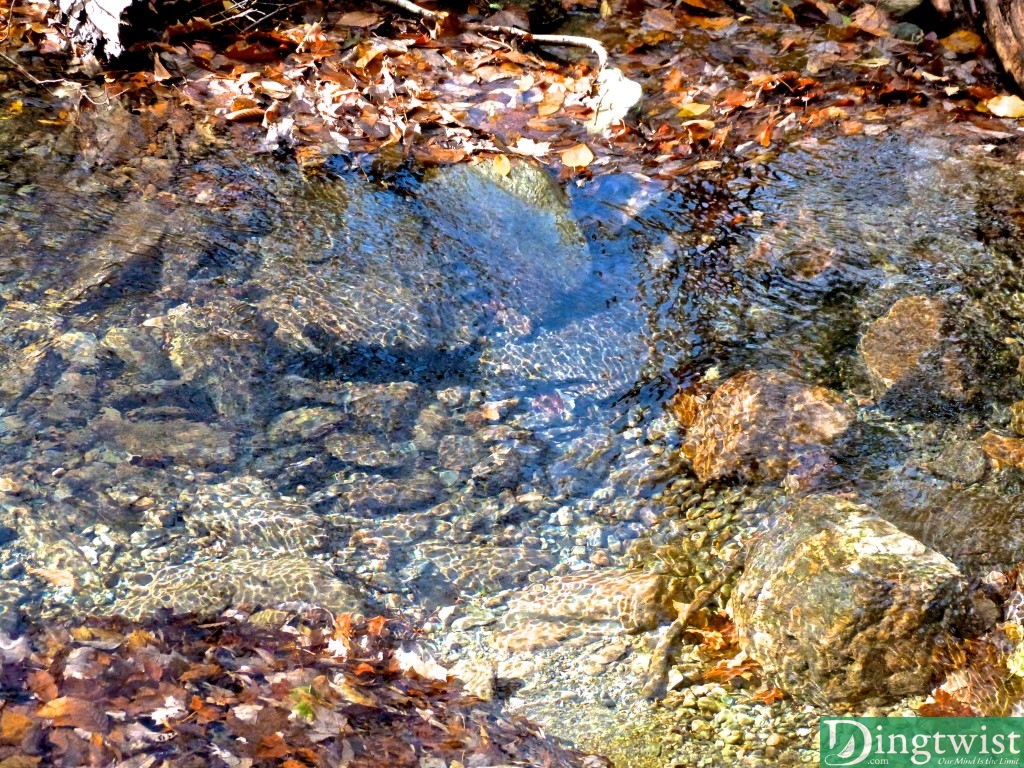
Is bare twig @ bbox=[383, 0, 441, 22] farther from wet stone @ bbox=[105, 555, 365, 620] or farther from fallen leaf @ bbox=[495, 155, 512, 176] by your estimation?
wet stone @ bbox=[105, 555, 365, 620]

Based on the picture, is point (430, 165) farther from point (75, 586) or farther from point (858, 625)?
point (858, 625)

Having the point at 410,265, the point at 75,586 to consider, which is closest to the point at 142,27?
the point at 410,265

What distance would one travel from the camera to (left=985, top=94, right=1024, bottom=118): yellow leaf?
5.32 meters

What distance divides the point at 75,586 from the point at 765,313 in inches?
123

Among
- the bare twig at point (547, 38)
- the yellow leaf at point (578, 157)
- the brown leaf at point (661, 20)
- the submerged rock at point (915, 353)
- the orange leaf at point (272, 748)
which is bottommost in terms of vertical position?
the orange leaf at point (272, 748)

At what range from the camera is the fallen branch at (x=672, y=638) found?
294 centimetres

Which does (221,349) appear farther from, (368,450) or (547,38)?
(547,38)

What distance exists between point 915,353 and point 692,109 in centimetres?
238

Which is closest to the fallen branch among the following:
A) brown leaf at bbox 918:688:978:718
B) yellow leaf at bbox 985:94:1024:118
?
brown leaf at bbox 918:688:978:718

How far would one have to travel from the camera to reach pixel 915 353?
151 inches

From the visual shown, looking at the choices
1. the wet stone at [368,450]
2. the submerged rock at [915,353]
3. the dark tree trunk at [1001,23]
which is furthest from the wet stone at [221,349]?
the dark tree trunk at [1001,23]

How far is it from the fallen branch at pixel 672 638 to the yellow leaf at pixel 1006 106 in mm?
3720

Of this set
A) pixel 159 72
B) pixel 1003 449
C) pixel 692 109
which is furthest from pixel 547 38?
pixel 1003 449

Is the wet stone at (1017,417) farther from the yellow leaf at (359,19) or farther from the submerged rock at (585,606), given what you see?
the yellow leaf at (359,19)
